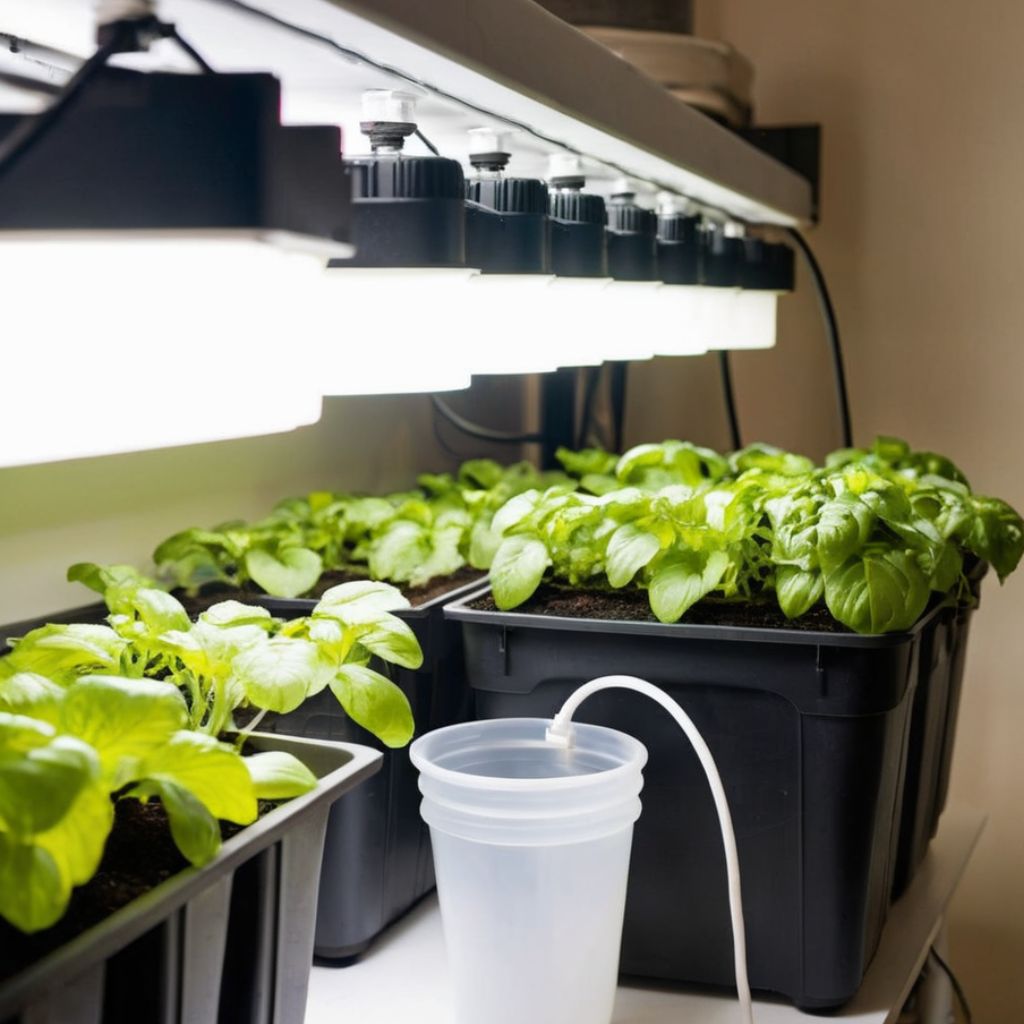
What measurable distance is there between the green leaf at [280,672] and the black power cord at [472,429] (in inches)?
46.9

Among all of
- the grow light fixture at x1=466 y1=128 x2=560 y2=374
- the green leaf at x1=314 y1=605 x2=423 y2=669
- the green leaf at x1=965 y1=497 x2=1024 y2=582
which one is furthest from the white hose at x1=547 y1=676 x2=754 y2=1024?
the green leaf at x1=965 y1=497 x2=1024 y2=582

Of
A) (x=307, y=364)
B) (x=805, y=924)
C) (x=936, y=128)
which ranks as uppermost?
(x=936, y=128)

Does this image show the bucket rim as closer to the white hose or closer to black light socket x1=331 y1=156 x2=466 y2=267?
the white hose

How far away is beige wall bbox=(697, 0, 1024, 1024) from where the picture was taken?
2.21 meters

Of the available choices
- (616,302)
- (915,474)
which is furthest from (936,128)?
(616,302)

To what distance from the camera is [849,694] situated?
3.28 ft

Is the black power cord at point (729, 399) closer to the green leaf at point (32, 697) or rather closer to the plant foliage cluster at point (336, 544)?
the plant foliage cluster at point (336, 544)

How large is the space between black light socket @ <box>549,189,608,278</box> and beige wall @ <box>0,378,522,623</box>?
492 mm

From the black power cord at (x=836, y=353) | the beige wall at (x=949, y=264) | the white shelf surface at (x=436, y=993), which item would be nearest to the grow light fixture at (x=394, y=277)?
the white shelf surface at (x=436, y=993)

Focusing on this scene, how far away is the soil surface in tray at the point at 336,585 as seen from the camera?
122 cm

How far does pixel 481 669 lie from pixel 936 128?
5.05ft

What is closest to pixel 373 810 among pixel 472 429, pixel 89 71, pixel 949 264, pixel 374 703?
pixel 374 703

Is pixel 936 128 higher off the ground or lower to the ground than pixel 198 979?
higher

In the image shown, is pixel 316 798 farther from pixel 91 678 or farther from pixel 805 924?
pixel 805 924
